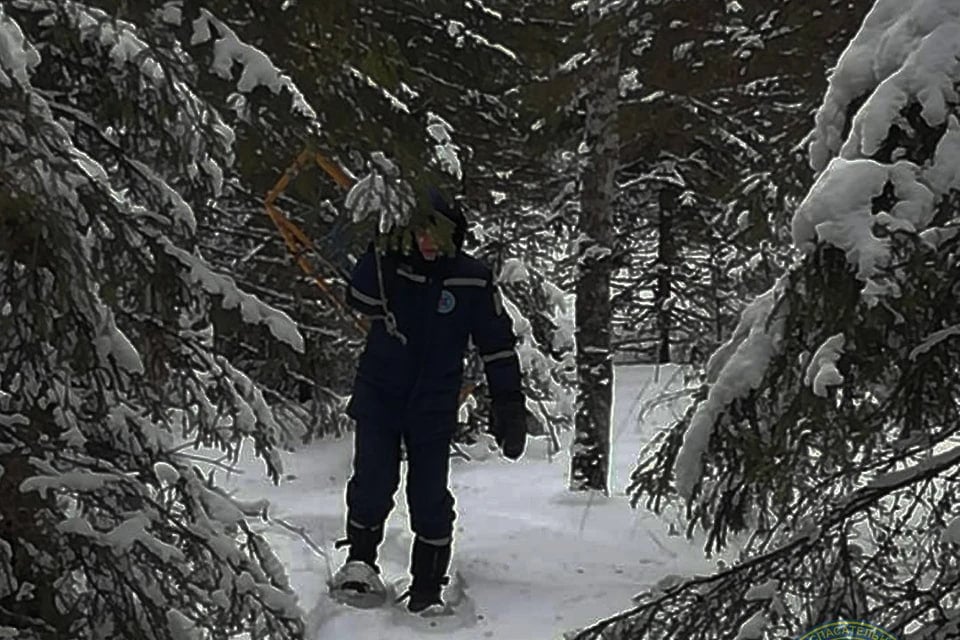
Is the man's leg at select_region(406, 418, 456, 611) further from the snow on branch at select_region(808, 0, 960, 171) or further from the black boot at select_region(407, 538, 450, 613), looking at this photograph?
the snow on branch at select_region(808, 0, 960, 171)

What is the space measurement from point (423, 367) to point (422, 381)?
0.07 m

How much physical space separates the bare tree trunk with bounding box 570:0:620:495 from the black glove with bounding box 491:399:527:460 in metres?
2.28

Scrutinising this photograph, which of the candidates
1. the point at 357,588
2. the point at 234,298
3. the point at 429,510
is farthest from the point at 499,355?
the point at 234,298

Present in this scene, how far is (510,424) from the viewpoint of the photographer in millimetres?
5480

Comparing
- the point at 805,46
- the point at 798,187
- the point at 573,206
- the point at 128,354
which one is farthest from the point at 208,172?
the point at 573,206

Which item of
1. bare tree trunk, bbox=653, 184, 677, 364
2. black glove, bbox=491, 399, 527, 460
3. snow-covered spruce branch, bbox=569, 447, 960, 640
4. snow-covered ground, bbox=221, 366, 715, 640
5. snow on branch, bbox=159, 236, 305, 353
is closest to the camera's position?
snow-covered spruce branch, bbox=569, 447, 960, 640

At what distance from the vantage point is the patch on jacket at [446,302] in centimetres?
539

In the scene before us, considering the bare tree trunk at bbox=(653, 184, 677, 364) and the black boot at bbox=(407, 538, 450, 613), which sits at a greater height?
the bare tree trunk at bbox=(653, 184, 677, 364)

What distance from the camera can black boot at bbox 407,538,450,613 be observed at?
537 cm

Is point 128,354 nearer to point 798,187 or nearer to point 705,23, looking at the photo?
point 798,187

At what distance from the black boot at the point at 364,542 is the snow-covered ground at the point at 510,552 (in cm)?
24

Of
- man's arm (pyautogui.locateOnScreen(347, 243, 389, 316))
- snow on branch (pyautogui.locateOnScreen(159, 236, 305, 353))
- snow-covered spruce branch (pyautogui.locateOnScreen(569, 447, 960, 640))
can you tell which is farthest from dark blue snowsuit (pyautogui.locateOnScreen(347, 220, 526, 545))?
snow-covered spruce branch (pyautogui.locateOnScreen(569, 447, 960, 640))

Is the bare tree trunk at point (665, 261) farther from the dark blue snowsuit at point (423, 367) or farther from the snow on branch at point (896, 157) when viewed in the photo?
the snow on branch at point (896, 157)

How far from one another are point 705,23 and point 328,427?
16.4ft
